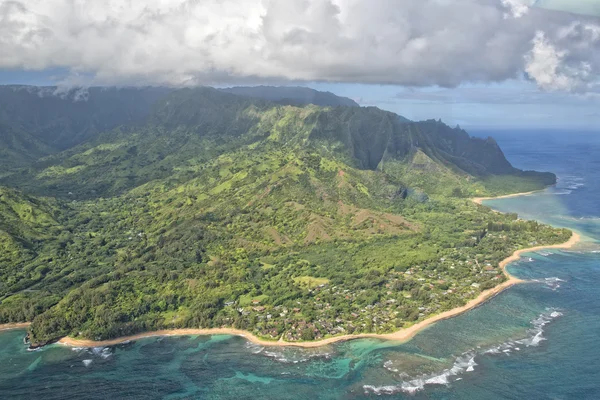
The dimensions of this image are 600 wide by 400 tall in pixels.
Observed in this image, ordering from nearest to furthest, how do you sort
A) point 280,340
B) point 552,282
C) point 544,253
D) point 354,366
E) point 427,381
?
1. point 427,381
2. point 354,366
3. point 280,340
4. point 552,282
5. point 544,253

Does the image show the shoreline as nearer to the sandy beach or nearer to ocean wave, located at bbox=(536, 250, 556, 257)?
the sandy beach

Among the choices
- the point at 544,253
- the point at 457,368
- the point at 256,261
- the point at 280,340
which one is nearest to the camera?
the point at 457,368

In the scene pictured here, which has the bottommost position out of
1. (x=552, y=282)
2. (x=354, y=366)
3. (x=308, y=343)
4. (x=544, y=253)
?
(x=354, y=366)


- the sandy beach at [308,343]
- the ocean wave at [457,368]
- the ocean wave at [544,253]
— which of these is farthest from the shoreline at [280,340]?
the ocean wave at [544,253]

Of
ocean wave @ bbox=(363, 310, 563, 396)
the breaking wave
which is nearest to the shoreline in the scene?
ocean wave @ bbox=(363, 310, 563, 396)

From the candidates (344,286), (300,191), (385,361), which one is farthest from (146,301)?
(300,191)

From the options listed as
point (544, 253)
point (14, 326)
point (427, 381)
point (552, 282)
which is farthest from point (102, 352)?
point (544, 253)

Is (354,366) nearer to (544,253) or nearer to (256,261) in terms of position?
(256,261)
